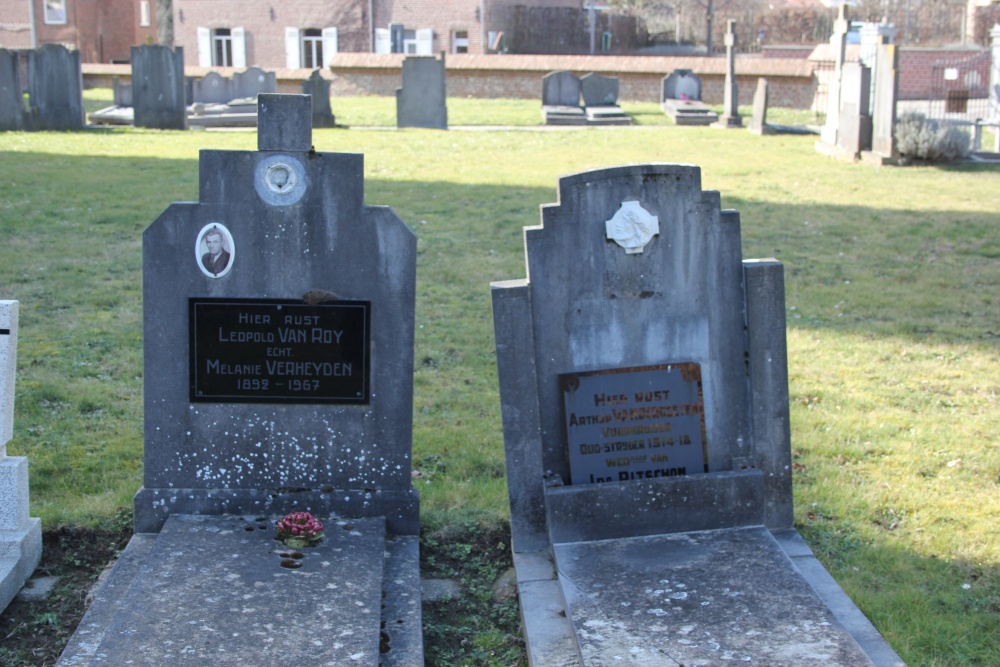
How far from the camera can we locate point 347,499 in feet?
14.5

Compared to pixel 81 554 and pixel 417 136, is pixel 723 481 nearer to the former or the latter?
pixel 81 554

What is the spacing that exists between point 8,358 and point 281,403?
105cm

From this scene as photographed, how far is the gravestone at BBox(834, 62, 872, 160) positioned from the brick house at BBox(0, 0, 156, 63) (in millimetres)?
31463

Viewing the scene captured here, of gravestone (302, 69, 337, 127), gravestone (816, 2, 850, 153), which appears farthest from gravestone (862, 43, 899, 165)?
gravestone (302, 69, 337, 127)

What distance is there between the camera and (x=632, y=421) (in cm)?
434

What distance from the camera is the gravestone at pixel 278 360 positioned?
425 centimetres

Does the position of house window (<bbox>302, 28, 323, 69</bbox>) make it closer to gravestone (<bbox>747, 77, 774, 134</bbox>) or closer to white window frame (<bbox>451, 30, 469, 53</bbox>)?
white window frame (<bbox>451, 30, 469, 53</bbox>)

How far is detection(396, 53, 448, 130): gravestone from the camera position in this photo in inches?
902

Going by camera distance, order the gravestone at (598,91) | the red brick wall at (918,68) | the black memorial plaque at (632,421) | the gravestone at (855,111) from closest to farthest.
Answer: the black memorial plaque at (632,421), the gravestone at (855,111), the gravestone at (598,91), the red brick wall at (918,68)

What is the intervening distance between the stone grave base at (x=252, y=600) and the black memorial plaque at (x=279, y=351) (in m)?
0.53

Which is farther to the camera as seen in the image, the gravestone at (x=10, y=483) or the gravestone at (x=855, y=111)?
the gravestone at (x=855, y=111)

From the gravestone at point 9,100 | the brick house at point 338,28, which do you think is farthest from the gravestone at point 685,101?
the brick house at point 338,28

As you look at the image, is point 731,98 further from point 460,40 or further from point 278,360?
point 278,360

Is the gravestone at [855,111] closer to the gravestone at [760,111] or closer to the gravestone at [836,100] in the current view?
the gravestone at [836,100]
